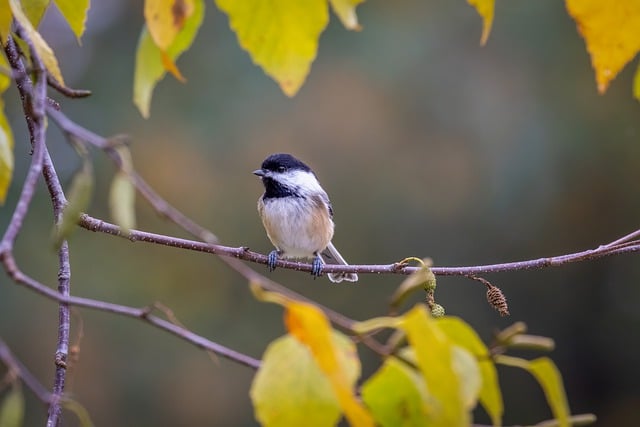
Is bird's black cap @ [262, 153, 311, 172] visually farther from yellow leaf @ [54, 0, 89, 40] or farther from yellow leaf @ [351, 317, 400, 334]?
yellow leaf @ [351, 317, 400, 334]

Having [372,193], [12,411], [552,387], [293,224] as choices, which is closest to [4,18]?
[12,411]

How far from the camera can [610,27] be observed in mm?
952

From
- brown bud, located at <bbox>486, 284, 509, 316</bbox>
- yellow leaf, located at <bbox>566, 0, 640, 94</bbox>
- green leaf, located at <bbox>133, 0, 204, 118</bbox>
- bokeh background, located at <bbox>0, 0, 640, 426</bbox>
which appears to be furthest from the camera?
bokeh background, located at <bbox>0, 0, 640, 426</bbox>

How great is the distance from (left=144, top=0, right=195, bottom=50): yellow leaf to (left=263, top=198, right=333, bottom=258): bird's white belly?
7.85ft

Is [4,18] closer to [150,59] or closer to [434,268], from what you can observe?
[150,59]

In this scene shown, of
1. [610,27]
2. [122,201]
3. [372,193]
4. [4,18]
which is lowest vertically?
[122,201]

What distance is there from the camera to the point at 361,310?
7.70m

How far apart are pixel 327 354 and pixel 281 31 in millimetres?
481

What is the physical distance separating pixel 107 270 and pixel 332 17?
2932mm

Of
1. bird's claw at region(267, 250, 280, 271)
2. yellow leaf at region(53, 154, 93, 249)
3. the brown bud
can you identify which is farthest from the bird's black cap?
yellow leaf at region(53, 154, 93, 249)

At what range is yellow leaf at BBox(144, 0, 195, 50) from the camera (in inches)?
40.1

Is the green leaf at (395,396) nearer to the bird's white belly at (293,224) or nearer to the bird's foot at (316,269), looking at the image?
the bird's foot at (316,269)

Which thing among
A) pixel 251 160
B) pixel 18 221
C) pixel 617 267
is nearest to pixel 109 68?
pixel 251 160

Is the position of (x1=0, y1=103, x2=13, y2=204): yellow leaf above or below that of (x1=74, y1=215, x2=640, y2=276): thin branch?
above
